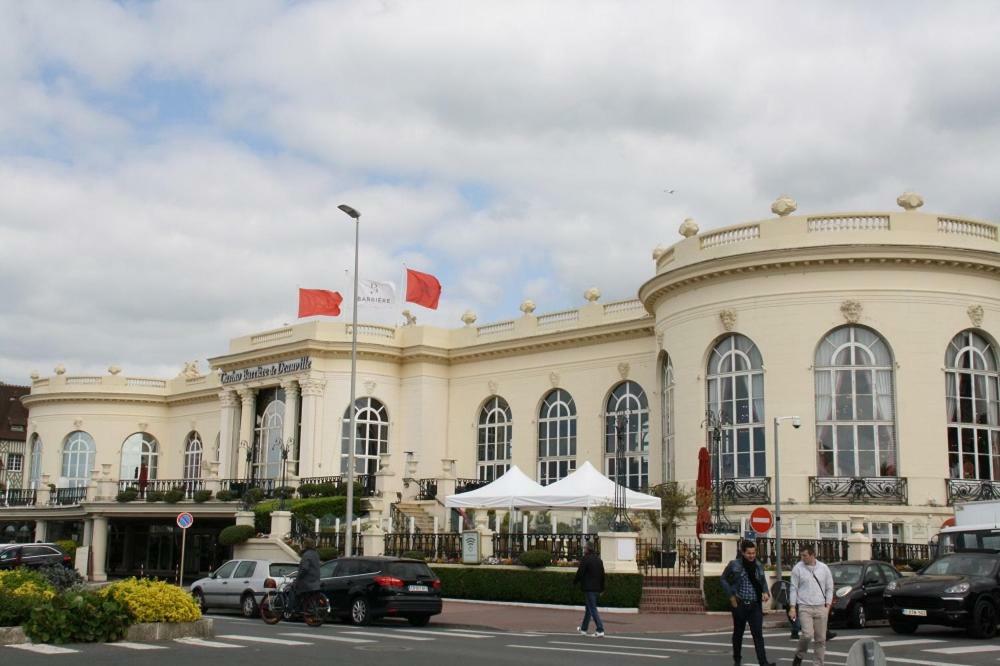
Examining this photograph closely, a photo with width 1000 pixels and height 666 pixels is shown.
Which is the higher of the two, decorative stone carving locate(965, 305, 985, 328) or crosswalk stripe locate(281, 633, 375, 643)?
decorative stone carving locate(965, 305, 985, 328)

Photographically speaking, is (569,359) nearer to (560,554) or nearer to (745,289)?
(745,289)

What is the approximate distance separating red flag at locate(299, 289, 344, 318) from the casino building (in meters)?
2.15

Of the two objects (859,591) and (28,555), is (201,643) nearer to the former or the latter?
(859,591)

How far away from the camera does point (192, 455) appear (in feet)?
210

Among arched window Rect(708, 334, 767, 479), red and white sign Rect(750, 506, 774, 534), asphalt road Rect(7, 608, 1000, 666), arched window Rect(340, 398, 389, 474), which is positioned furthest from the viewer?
arched window Rect(340, 398, 389, 474)

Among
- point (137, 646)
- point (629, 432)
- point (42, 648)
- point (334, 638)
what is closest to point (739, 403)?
point (629, 432)

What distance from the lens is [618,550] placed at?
28031mm

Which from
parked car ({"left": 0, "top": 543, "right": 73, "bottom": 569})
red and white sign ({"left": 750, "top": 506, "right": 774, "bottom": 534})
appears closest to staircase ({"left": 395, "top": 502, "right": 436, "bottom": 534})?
parked car ({"left": 0, "top": 543, "right": 73, "bottom": 569})

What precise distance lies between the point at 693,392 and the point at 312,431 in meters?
18.4

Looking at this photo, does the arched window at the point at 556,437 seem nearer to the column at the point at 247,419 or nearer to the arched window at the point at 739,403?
the arched window at the point at 739,403

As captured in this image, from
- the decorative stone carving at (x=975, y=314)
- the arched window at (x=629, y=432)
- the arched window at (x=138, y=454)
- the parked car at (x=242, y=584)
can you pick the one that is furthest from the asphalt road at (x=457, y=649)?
the arched window at (x=138, y=454)

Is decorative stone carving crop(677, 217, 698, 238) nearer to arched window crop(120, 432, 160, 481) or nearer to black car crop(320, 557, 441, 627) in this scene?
black car crop(320, 557, 441, 627)

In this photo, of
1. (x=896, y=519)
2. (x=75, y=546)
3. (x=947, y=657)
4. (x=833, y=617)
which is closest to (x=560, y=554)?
(x=833, y=617)

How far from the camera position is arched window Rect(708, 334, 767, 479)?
3594cm
